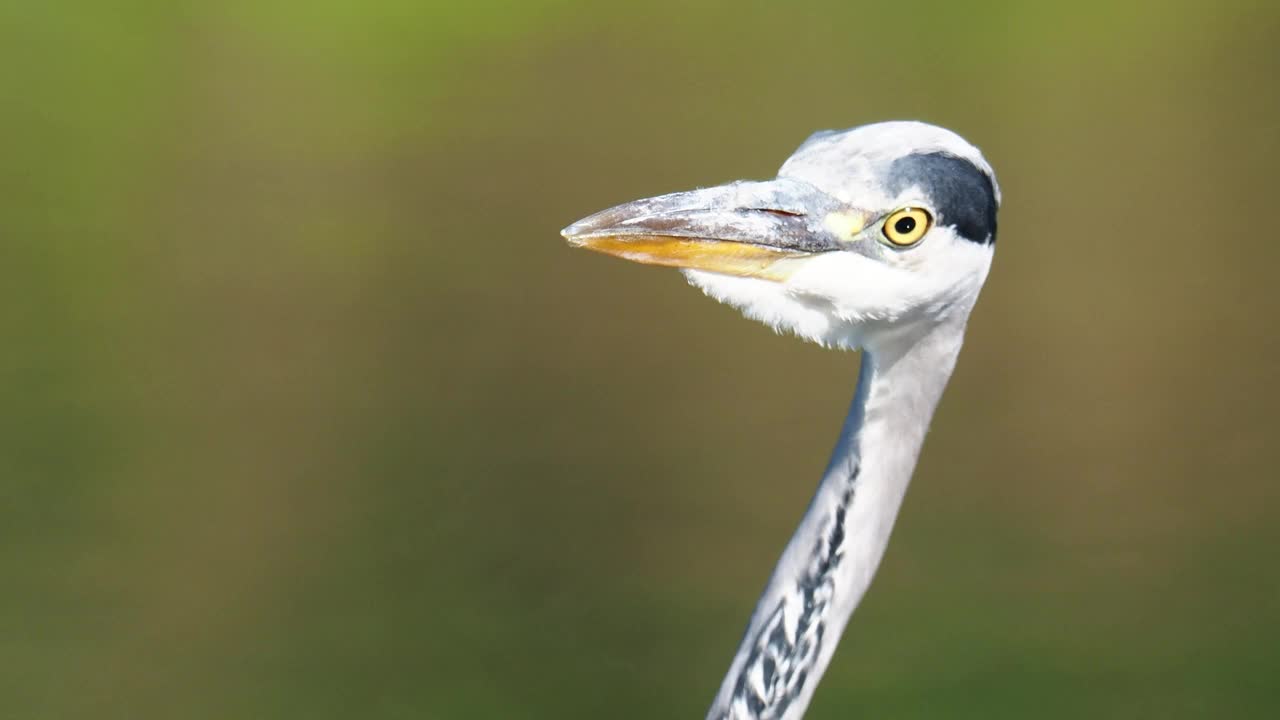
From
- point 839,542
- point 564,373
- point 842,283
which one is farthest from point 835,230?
point 564,373

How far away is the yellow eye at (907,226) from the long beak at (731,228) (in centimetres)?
4

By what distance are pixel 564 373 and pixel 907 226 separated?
338 cm

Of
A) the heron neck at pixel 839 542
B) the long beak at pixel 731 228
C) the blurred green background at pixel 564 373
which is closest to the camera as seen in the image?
the long beak at pixel 731 228

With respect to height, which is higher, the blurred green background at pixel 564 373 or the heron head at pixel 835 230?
the heron head at pixel 835 230

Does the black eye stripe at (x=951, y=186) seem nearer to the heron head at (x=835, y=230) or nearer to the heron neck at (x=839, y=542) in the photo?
the heron head at (x=835, y=230)

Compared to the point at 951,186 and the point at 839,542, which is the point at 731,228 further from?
the point at 839,542

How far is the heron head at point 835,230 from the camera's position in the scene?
1992mm

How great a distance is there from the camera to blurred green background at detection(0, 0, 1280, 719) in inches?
182

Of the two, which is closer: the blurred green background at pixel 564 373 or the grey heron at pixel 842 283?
the grey heron at pixel 842 283

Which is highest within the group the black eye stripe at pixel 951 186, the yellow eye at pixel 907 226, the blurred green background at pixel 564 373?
the black eye stripe at pixel 951 186

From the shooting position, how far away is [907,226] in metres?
2.03

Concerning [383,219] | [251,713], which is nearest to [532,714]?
[251,713]

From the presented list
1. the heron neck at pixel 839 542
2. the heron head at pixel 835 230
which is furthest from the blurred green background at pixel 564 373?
the heron head at pixel 835 230

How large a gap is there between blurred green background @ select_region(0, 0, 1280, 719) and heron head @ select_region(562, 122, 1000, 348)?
98.6 inches
